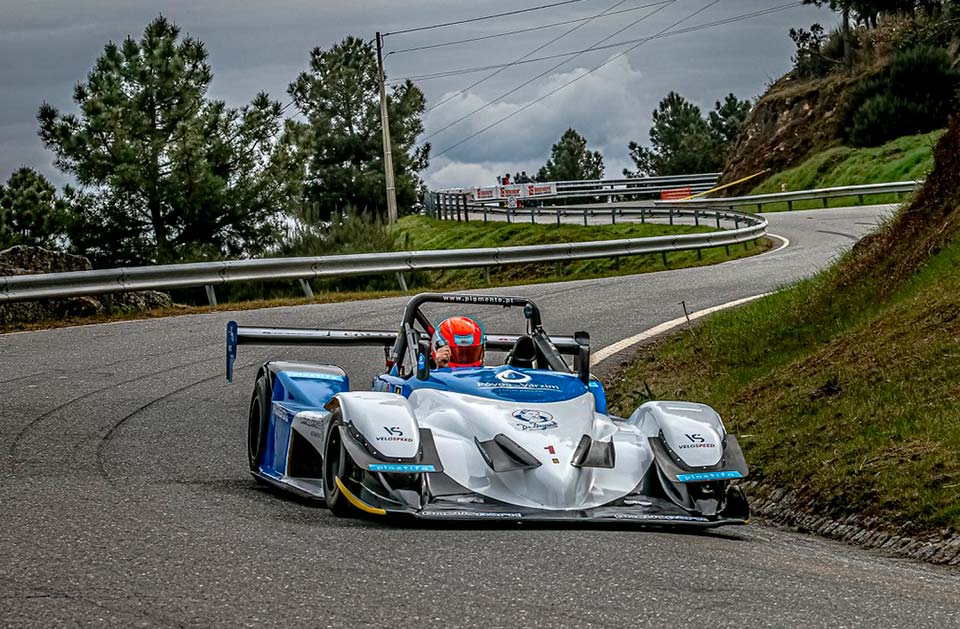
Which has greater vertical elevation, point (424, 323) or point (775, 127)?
point (775, 127)

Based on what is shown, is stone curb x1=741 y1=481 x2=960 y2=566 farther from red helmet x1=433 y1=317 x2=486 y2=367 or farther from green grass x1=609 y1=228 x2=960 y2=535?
red helmet x1=433 y1=317 x2=486 y2=367

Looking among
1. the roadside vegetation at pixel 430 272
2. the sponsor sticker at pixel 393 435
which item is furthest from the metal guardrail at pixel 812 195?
the sponsor sticker at pixel 393 435

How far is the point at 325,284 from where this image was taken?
27719 millimetres

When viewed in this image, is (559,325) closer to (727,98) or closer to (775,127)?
(775,127)

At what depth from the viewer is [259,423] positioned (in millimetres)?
10336

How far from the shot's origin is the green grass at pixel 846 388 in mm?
8953

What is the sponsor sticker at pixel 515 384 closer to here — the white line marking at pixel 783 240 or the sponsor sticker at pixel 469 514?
the sponsor sticker at pixel 469 514

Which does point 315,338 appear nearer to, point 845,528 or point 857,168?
point 845,528

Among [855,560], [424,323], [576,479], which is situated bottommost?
[855,560]

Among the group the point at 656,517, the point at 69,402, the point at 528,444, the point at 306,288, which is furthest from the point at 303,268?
the point at 656,517

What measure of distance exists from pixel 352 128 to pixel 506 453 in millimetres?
76110

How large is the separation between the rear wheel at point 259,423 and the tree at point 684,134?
280ft

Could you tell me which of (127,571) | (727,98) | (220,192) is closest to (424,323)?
(127,571)

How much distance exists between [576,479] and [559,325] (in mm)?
10114
